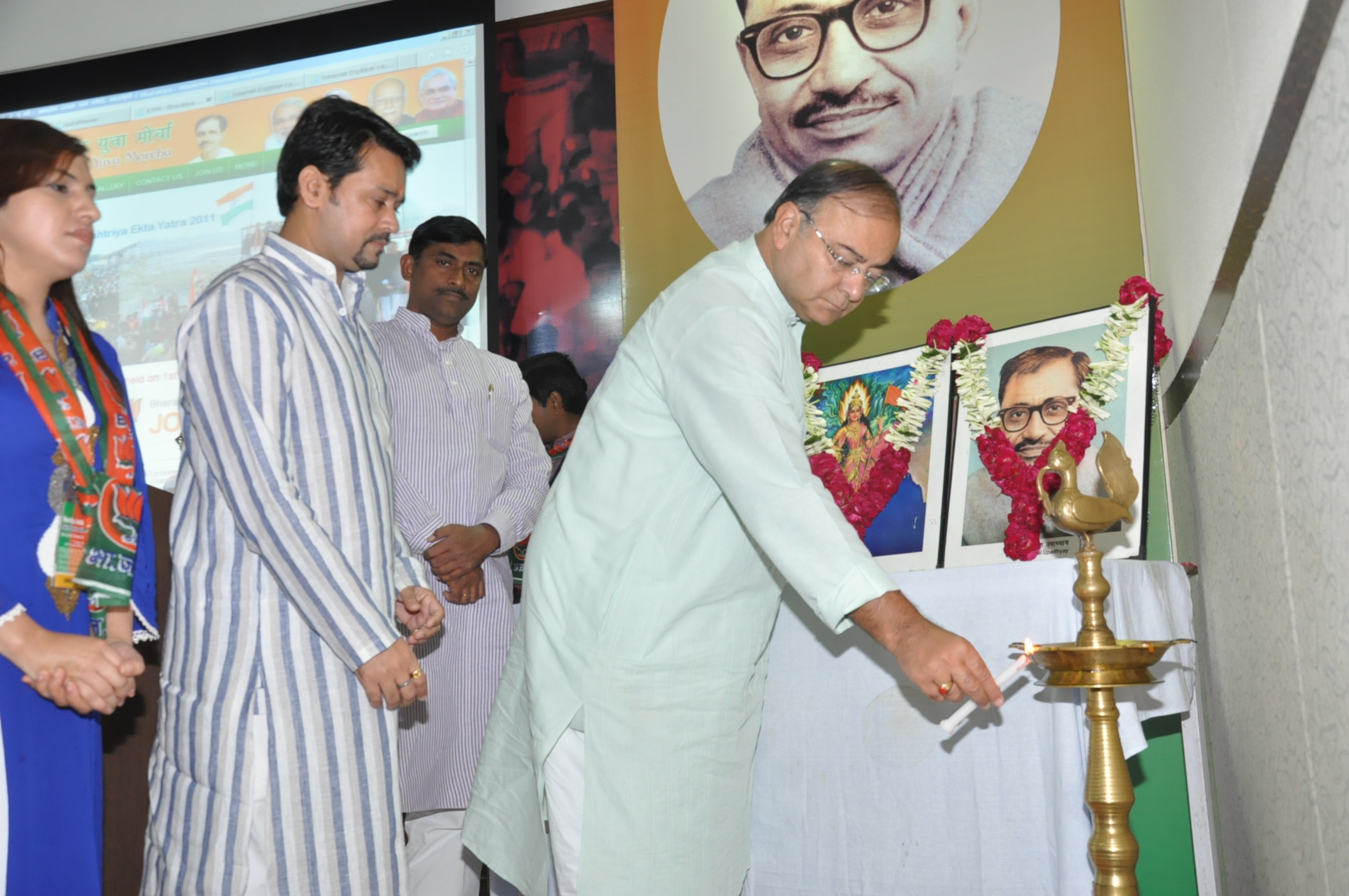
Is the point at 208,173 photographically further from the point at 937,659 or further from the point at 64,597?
the point at 937,659

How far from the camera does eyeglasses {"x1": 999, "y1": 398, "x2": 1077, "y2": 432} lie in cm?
234

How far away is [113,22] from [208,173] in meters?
0.97

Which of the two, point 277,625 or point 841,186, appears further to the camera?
point 841,186

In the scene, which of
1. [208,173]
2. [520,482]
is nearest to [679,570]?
[520,482]

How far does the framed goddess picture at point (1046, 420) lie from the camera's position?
7.30ft

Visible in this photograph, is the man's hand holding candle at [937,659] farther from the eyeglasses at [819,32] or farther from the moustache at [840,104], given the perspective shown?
the eyeglasses at [819,32]

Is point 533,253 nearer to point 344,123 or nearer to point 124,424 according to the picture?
point 344,123

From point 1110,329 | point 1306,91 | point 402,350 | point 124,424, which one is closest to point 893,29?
point 1110,329

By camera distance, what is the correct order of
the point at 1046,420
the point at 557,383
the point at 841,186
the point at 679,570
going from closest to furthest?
the point at 679,570, the point at 841,186, the point at 1046,420, the point at 557,383

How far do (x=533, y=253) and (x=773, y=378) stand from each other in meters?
3.08

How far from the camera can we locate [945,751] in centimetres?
188

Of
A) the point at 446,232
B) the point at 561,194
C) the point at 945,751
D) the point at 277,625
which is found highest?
the point at 561,194

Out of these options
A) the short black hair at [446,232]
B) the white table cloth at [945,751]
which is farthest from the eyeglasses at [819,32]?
the white table cloth at [945,751]

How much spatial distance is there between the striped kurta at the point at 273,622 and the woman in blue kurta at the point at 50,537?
0.32 feet
